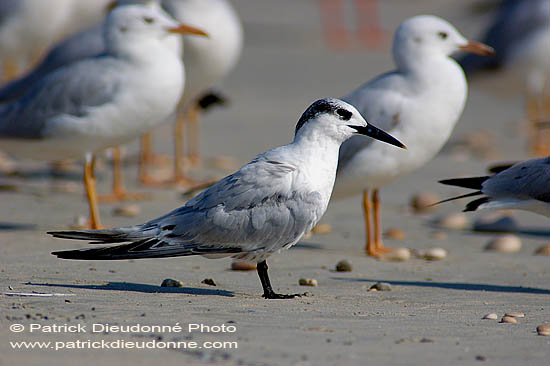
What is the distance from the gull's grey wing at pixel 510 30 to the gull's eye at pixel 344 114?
6815 millimetres

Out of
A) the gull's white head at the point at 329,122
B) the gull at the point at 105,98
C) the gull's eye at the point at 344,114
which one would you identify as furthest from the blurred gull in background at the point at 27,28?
the gull's eye at the point at 344,114

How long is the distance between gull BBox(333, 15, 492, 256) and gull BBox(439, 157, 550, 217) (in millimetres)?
816

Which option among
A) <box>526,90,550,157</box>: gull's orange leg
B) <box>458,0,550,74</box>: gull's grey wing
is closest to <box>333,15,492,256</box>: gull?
<box>526,90,550,157</box>: gull's orange leg

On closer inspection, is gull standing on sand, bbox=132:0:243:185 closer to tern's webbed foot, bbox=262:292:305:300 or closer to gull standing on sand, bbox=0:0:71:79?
gull standing on sand, bbox=0:0:71:79

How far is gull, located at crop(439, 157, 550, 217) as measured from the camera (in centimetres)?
534

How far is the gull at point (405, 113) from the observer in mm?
6328

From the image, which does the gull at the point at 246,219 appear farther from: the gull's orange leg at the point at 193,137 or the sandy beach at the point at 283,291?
the gull's orange leg at the point at 193,137

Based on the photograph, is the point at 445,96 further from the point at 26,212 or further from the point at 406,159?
the point at 26,212

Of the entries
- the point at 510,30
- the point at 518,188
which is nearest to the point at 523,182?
the point at 518,188

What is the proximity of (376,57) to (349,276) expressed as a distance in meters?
12.4

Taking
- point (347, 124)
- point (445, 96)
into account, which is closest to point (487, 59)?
point (445, 96)

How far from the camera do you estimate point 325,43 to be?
63.0 feet

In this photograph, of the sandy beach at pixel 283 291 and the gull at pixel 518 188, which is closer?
the sandy beach at pixel 283 291

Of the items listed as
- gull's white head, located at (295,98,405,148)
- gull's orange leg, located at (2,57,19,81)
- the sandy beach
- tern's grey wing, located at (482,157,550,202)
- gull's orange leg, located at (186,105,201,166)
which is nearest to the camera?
the sandy beach
